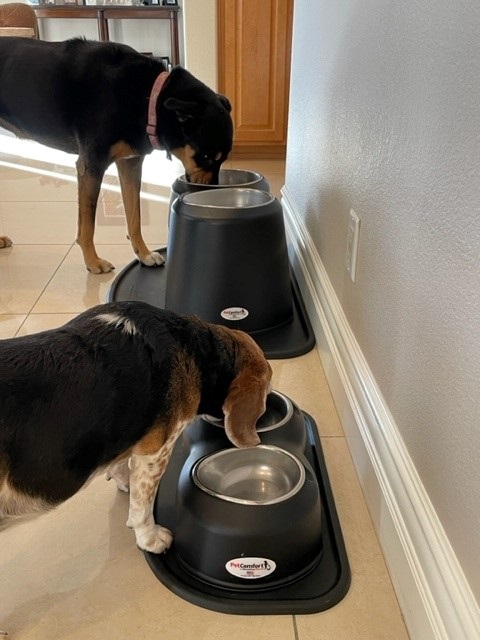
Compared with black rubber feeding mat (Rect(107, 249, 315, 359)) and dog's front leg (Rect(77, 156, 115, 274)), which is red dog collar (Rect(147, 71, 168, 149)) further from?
black rubber feeding mat (Rect(107, 249, 315, 359))

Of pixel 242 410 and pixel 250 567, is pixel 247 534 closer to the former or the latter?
pixel 250 567

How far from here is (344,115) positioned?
1.61m

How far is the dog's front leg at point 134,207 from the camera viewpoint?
2406 mm

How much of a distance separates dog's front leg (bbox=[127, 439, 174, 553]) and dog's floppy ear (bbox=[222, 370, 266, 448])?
115 mm

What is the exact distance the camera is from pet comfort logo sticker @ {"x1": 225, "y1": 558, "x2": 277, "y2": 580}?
106 cm

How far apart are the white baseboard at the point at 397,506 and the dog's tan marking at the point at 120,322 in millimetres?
527

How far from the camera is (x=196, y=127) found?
7.15ft

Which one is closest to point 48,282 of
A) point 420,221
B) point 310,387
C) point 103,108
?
point 103,108

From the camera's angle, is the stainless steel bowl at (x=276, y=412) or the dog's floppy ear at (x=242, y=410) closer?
the dog's floppy ear at (x=242, y=410)

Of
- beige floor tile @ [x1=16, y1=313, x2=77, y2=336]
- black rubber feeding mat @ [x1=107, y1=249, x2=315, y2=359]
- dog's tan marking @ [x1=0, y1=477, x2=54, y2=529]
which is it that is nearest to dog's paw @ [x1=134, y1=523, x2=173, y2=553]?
dog's tan marking @ [x1=0, y1=477, x2=54, y2=529]

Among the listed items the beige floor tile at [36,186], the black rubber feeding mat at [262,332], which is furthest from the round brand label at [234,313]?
the beige floor tile at [36,186]

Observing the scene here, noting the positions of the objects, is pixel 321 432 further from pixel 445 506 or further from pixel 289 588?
pixel 445 506

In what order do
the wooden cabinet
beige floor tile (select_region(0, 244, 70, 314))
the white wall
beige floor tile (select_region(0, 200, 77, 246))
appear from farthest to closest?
1. the wooden cabinet
2. beige floor tile (select_region(0, 200, 77, 246))
3. beige floor tile (select_region(0, 244, 70, 314))
4. the white wall

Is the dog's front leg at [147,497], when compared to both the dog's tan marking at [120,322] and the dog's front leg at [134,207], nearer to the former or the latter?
the dog's tan marking at [120,322]
